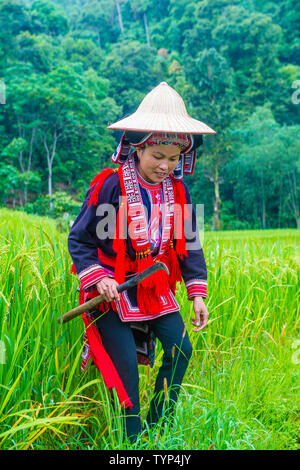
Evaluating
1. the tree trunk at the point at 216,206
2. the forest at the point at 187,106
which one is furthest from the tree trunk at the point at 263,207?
the tree trunk at the point at 216,206

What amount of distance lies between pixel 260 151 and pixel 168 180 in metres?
28.6

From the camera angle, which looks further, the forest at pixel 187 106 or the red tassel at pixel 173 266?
the forest at pixel 187 106

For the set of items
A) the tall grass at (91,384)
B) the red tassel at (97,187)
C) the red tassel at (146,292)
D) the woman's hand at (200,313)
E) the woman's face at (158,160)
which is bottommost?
the tall grass at (91,384)

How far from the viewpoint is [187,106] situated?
3036 cm

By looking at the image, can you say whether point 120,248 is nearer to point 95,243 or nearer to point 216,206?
point 95,243

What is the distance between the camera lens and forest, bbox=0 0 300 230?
25047 mm

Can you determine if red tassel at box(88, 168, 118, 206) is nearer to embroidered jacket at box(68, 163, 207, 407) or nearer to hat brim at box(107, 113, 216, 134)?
A: embroidered jacket at box(68, 163, 207, 407)

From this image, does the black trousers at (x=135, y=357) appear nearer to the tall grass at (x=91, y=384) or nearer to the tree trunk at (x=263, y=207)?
the tall grass at (x=91, y=384)

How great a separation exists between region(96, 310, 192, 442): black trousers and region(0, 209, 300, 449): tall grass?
0.06 meters

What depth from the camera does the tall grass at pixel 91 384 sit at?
1.72 meters

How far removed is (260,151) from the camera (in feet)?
96.6

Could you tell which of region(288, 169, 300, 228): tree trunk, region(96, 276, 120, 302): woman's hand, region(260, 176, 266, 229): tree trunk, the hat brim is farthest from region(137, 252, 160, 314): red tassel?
region(260, 176, 266, 229): tree trunk

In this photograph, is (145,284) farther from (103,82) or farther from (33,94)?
(103,82)
